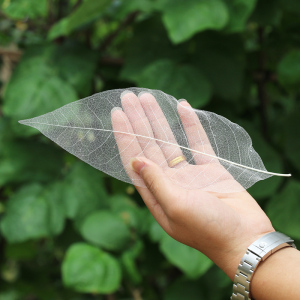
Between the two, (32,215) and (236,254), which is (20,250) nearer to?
(32,215)

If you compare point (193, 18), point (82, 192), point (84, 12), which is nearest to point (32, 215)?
point (82, 192)

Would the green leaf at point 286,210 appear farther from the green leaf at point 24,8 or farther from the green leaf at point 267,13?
the green leaf at point 24,8

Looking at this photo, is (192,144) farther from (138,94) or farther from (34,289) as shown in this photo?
(34,289)

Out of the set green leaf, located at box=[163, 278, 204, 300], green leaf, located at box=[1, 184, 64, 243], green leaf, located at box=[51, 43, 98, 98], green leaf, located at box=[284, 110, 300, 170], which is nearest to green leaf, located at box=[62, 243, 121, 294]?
green leaf, located at box=[1, 184, 64, 243]

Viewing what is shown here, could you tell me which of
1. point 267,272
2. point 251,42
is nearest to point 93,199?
point 267,272

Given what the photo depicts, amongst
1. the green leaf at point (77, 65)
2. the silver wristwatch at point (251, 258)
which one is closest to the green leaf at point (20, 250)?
the green leaf at point (77, 65)
